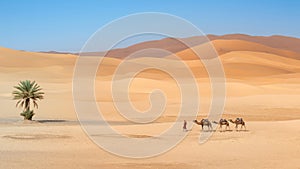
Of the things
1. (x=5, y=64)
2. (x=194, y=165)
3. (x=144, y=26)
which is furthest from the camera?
(x=5, y=64)

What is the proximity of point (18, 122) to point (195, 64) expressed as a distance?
7457 centimetres

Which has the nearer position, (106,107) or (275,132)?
(275,132)

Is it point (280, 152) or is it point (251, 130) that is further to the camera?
point (251, 130)

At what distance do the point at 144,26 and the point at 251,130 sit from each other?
720cm

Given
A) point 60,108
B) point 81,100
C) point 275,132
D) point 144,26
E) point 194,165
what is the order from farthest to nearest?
1. point 81,100
2. point 60,108
3. point 275,132
4. point 144,26
5. point 194,165

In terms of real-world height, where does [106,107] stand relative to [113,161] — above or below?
above

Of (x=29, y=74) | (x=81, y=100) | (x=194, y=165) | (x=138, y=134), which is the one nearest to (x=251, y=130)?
(x=138, y=134)

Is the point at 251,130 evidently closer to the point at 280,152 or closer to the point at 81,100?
the point at 280,152

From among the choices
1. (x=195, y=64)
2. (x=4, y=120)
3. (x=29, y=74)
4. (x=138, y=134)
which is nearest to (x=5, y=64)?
(x=29, y=74)

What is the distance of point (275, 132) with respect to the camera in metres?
21.0

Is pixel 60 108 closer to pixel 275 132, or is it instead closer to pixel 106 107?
pixel 106 107

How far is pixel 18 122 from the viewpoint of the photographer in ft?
86.6

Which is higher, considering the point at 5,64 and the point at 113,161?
the point at 5,64

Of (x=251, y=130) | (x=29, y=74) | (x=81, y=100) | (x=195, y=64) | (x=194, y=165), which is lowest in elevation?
(x=194, y=165)
